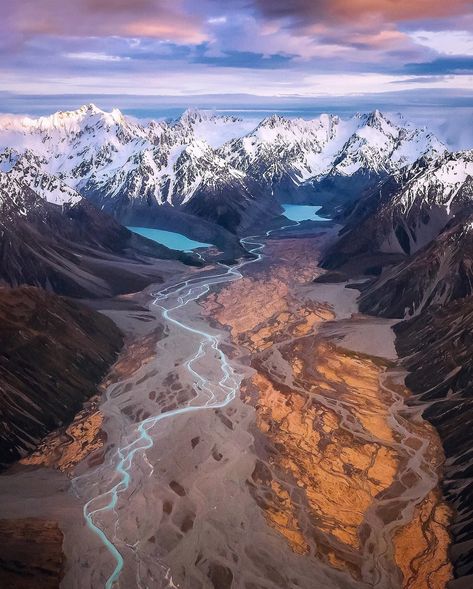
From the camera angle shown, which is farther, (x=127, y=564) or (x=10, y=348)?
(x=10, y=348)

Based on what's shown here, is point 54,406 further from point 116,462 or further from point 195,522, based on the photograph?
A: point 195,522

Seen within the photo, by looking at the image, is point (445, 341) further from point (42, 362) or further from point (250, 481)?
point (42, 362)

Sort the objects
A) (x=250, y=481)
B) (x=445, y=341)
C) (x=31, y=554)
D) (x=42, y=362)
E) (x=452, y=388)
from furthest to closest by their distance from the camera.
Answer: (x=445, y=341) → (x=42, y=362) → (x=452, y=388) → (x=250, y=481) → (x=31, y=554)

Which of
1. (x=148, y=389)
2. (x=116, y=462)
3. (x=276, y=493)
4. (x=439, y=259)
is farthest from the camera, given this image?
(x=439, y=259)

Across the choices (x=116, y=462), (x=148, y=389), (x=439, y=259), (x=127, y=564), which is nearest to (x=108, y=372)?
(x=148, y=389)

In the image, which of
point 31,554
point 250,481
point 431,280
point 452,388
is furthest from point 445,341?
point 31,554

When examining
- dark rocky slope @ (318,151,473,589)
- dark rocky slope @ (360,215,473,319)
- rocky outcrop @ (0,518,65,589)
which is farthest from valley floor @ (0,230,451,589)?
dark rocky slope @ (360,215,473,319)

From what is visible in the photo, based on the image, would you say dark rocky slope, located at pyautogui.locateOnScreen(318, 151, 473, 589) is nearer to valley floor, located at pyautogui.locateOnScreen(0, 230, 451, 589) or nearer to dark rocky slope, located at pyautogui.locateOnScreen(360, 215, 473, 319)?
dark rocky slope, located at pyautogui.locateOnScreen(360, 215, 473, 319)
